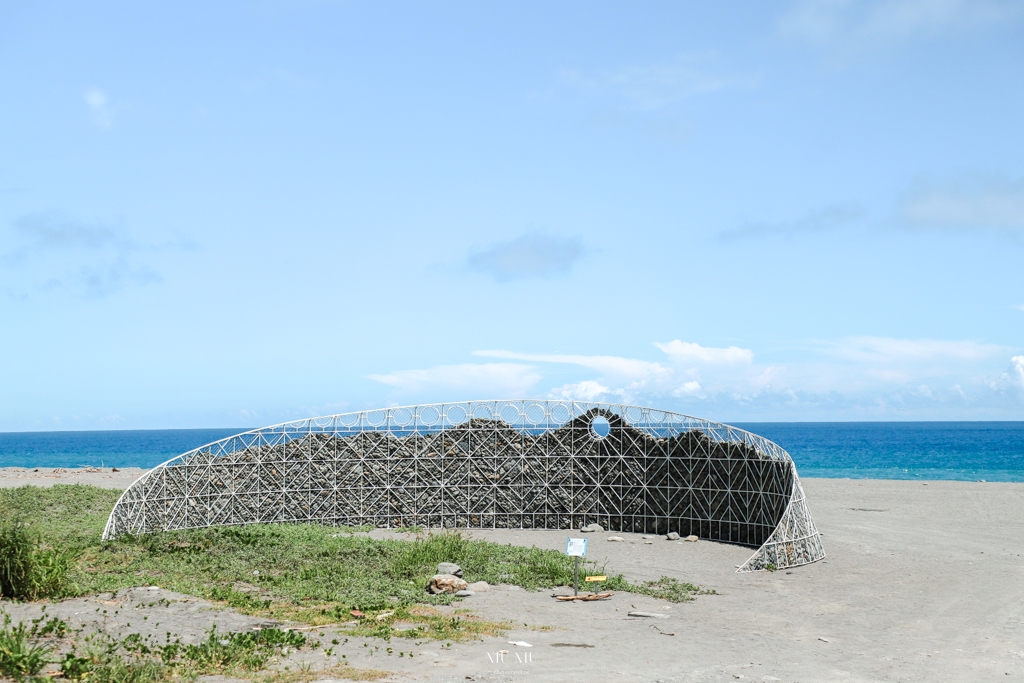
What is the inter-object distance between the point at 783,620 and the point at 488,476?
14103 mm

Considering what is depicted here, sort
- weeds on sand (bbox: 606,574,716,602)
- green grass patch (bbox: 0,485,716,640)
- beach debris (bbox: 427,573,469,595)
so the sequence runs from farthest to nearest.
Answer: weeds on sand (bbox: 606,574,716,602) < beach debris (bbox: 427,573,469,595) < green grass patch (bbox: 0,485,716,640)

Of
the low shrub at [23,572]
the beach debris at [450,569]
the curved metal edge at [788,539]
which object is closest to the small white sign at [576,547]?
the beach debris at [450,569]

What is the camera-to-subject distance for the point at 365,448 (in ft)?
97.9

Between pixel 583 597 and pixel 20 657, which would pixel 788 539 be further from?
pixel 20 657

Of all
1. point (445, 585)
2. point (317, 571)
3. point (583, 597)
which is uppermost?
point (317, 571)

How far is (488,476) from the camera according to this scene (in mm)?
30500

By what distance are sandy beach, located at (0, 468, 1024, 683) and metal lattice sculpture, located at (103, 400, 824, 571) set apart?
47.9 inches

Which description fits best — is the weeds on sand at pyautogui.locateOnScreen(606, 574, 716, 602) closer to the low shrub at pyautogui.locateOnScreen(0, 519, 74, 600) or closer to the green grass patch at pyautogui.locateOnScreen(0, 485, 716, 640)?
the green grass patch at pyautogui.locateOnScreen(0, 485, 716, 640)

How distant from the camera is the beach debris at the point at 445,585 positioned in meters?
19.0

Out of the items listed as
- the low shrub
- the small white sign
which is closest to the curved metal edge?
the small white sign

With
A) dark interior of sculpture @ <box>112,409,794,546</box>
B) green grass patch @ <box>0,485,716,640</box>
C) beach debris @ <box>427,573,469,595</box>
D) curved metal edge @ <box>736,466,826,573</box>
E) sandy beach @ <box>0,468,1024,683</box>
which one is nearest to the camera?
sandy beach @ <box>0,468,1024,683</box>

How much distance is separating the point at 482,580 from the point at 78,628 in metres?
9.10

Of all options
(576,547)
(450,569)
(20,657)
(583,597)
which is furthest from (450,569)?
(20,657)

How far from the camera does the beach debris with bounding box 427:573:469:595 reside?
1898 cm
